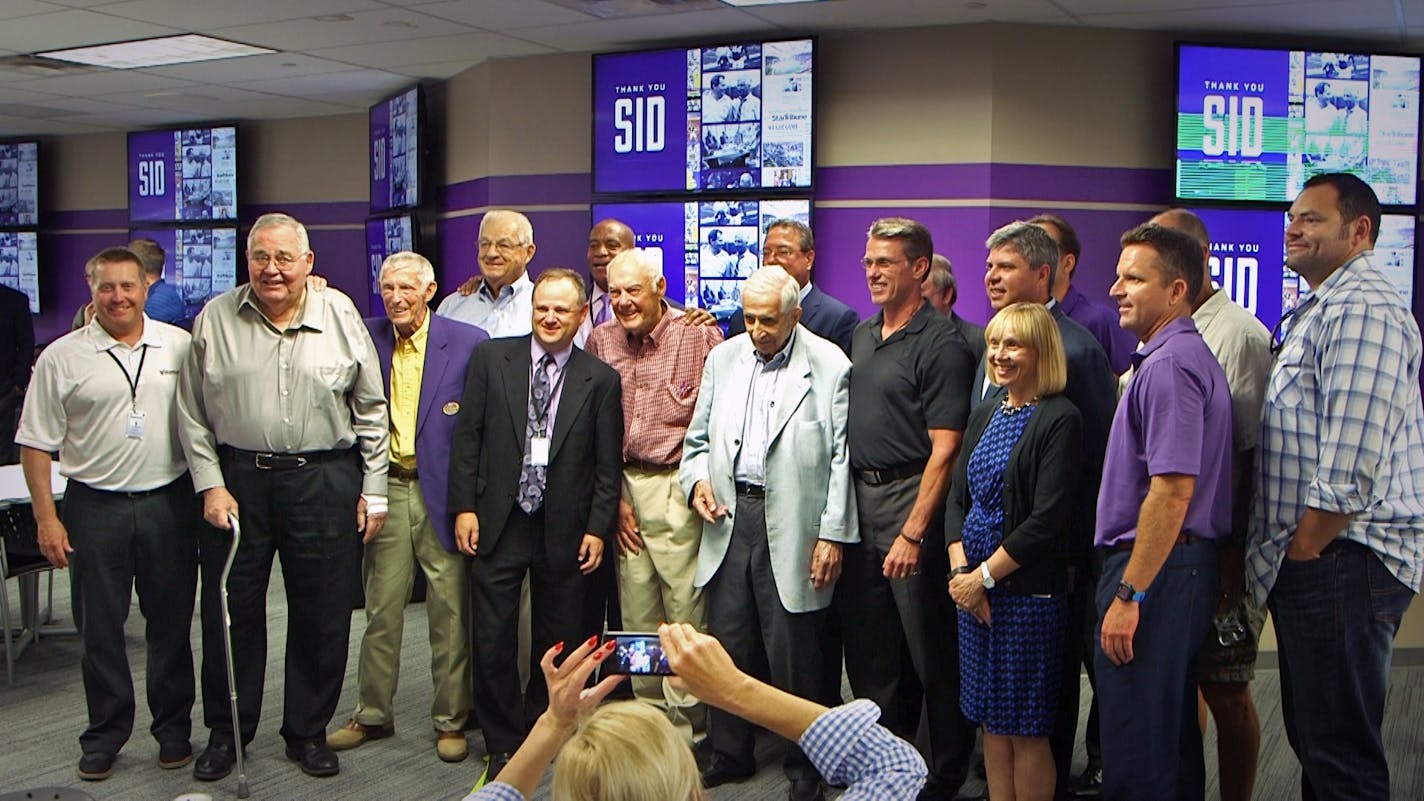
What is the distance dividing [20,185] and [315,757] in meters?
9.89

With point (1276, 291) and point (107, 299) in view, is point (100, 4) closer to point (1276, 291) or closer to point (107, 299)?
point (107, 299)

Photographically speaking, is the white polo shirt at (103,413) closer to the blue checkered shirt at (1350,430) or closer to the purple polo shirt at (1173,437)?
the purple polo shirt at (1173,437)

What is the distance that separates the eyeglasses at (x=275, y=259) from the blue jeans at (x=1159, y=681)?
2566 mm

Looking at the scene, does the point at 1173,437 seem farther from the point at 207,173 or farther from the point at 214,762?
the point at 207,173

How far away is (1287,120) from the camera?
6883 millimetres

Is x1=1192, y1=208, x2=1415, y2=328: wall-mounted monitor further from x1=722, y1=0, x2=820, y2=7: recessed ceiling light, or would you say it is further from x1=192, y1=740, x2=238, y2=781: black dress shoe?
x1=192, y1=740, x2=238, y2=781: black dress shoe

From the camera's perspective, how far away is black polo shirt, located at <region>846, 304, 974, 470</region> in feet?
12.2

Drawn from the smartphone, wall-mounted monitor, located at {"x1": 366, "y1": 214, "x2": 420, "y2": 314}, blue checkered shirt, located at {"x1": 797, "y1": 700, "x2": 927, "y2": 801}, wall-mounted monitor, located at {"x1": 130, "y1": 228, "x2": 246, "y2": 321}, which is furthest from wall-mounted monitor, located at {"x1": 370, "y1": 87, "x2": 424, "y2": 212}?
blue checkered shirt, located at {"x1": 797, "y1": 700, "x2": 927, "y2": 801}

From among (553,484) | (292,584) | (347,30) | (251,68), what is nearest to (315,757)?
(292,584)

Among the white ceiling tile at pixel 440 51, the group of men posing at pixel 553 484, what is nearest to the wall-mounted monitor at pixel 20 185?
the white ceiling tile at pixel 440 51

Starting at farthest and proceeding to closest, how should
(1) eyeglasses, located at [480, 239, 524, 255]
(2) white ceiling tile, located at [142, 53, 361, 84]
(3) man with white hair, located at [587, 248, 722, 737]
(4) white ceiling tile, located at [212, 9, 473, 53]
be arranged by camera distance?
(2) white ceiling tile, located at [142, 53, 361, 84] → (4) white ceiling tile, located at [212, 9, 473, 53] → (1) eyeglasses, located at [480, 239, 524, 255] → (3) man with white hair, located at [587, 248, 722, 737]

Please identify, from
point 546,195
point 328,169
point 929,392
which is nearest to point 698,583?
point 929,392

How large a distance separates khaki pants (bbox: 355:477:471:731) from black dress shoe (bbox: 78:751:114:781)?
2.60 feet

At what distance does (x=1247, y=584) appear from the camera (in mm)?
3145
